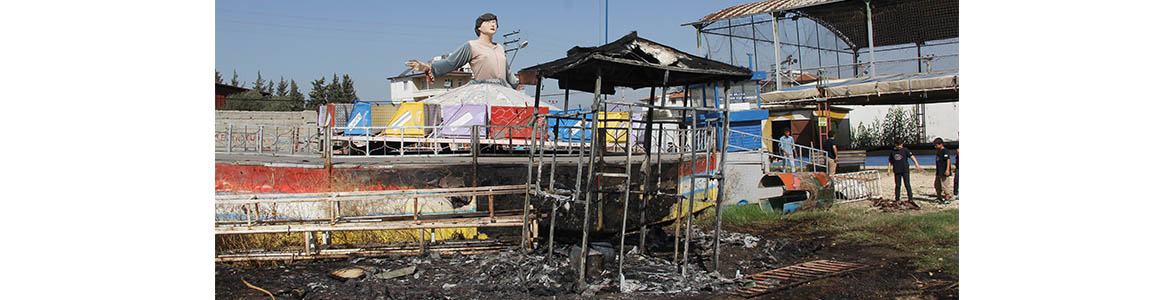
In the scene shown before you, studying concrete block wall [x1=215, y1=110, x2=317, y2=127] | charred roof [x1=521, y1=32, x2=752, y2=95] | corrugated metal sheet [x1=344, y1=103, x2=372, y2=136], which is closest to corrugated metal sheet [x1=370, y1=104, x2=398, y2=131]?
corrugated metal sheet [x1=344, y1=103, x2=372, y2=136]

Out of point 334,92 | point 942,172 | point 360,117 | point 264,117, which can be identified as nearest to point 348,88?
point 334,92

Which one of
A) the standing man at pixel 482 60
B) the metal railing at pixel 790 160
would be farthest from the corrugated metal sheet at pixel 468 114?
the metal railing at pixel 790 160

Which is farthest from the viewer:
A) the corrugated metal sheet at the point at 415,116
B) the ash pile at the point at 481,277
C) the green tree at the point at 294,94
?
the green tree at the point at 294,94

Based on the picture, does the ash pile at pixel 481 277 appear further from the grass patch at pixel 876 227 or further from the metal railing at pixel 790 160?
the metal railing at pixel 790 160

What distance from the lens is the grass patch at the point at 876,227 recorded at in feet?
26.8

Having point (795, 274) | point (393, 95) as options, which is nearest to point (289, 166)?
point (795, 274)

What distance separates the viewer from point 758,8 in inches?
864

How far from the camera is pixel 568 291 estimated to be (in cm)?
662

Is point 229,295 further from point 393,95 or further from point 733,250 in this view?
point 393,95

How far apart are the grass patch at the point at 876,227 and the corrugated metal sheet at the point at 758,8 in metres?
8.98

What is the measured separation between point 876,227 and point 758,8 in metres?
13.1

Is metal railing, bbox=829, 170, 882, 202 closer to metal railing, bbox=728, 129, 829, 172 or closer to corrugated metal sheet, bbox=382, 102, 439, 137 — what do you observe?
metal railing, bbox=728, 129, 829, 172

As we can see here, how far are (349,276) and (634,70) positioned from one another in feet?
12.8

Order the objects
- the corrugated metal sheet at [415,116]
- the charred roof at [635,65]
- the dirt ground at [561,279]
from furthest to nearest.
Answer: the corrugated metal sheet at [415,116] < the dirt ground at [561,279] < the charred roof at [635,65]
